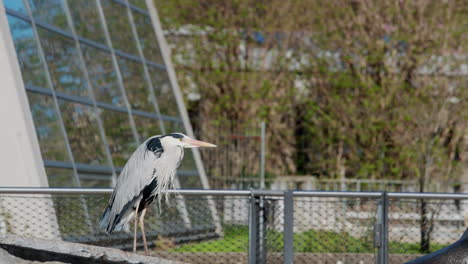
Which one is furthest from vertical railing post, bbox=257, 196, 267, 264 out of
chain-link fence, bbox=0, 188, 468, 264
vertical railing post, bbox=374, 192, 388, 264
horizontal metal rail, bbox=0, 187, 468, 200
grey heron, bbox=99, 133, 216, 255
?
grey heron, bbox=99, 133, 216, 255

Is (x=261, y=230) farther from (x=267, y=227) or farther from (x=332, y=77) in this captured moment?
(x=332, y=77)

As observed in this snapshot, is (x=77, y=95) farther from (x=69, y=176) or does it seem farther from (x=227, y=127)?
(x=227, y=127)

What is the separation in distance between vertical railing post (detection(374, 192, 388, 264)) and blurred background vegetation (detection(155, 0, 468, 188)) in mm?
10842

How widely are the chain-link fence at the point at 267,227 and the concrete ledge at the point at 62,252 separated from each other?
1.53 metres

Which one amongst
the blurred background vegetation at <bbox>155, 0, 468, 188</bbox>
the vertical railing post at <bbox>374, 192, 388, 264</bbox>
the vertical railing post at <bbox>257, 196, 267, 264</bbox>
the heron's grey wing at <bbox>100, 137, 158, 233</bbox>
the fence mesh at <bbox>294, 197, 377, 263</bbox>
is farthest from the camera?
the blurred background vegetation at <bbox>155, 0, 468, 188</bbox>

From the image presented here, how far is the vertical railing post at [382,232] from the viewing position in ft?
20.3

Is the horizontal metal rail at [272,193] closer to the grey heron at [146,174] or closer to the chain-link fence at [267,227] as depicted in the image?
the chain-link fence at [267,227]

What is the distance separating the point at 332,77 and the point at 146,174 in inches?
542

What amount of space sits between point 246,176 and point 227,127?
1.41 metres

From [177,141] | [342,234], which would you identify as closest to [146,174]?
[177,141]

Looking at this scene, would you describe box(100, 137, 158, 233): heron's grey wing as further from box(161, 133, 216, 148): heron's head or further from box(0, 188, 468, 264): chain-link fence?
box(0, 188, 468, 264): chain-link fence

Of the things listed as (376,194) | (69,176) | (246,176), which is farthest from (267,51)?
(376,194)

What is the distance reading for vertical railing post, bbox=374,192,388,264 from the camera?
6191mm

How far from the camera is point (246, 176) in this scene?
678 inches
